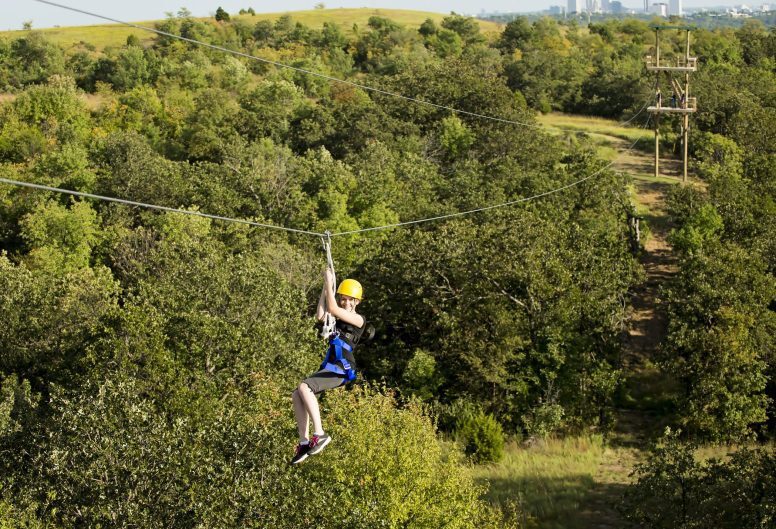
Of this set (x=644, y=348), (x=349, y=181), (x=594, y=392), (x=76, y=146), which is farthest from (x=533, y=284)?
(x=76, y=146)

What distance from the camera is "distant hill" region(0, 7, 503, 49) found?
113 m

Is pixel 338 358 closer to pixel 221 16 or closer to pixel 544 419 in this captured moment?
pixel 544 419

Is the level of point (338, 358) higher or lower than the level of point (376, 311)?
higher

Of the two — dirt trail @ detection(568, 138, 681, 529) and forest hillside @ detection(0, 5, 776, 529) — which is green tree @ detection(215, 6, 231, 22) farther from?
dirt trail @ detection(568, 138, 681, 529)

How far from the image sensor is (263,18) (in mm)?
136625

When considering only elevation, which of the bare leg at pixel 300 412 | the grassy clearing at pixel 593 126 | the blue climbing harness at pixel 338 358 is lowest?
the grassy clearing at pixel 593 126

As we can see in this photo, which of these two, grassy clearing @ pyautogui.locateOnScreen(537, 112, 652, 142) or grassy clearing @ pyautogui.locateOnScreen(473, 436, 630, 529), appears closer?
grassy clearing @ pyautogui.locateOnScreen(473, 436, 630, 529)

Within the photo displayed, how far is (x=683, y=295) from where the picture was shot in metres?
32.8

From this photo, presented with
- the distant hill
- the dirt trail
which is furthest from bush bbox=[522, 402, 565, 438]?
the distant hill

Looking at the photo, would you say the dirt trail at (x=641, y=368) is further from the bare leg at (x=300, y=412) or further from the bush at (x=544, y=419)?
the bare leg at (x=300, y=412)

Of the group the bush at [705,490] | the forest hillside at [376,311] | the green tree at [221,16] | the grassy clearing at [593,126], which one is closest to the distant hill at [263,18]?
the green tree at [221,16]

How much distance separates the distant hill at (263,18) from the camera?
372ft

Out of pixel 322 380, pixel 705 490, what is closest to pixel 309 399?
pixel 322 380

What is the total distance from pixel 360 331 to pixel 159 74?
256ft
